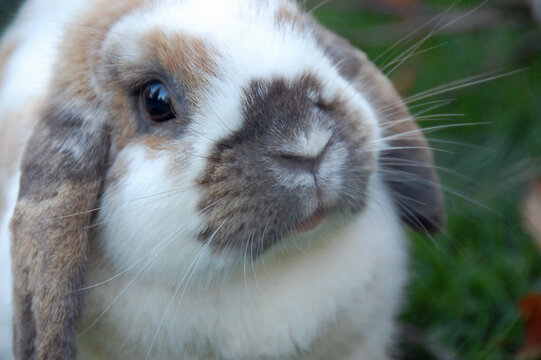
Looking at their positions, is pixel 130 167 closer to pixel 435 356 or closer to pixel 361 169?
pixel 361 169

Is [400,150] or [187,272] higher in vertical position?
[400,150]

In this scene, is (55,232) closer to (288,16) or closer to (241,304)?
(241,304)

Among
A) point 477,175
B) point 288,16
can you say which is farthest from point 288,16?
point 477,175

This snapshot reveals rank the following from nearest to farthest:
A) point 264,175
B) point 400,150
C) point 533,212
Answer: point 264,175
point 400,150
point 533,212

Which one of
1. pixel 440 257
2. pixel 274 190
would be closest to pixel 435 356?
pixel 440 257

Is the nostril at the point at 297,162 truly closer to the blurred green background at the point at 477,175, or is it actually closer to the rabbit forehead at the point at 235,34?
the rabbit forehead at the point at 235,34

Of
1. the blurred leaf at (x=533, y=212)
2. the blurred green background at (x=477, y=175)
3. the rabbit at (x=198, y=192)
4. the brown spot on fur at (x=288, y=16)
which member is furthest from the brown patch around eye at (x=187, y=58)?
the blurred leaf at (x=533, y=212)

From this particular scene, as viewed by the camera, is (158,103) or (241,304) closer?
(158,103)
